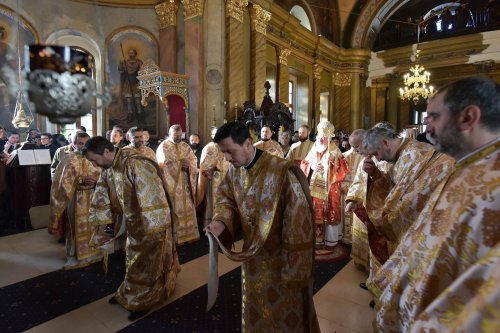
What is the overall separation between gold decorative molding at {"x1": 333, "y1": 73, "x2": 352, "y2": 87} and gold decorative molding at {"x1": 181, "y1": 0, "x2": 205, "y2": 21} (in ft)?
34.3

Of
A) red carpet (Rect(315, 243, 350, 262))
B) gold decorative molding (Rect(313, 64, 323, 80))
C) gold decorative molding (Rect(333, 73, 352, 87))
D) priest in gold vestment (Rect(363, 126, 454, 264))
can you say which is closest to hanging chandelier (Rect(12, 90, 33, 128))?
red carpet (Rect(315, 243, 350, 262))

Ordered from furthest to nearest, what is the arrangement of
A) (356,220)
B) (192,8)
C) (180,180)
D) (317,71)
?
(317,71) → (192,8) → (180,180) → (356,220)

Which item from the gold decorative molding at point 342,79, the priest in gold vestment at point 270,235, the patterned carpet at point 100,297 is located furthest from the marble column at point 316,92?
the priest in gold vestment at point 270,235

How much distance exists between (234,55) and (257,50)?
1231 mm

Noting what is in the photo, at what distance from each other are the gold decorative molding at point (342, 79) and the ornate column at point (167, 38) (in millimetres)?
10380

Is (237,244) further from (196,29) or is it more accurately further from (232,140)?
(196,29)

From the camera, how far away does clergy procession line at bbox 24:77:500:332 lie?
2.90 ft

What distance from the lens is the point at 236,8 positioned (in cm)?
854

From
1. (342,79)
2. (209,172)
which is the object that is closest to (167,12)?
(209,172)

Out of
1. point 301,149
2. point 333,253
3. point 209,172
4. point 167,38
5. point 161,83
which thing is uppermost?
point 167,38

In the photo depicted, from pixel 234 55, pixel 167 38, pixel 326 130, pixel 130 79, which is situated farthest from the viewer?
pixel 130 79

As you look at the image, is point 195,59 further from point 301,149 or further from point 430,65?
point 430,65

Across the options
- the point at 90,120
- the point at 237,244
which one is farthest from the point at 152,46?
the point at 237,244

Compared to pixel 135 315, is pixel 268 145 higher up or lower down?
higher up
